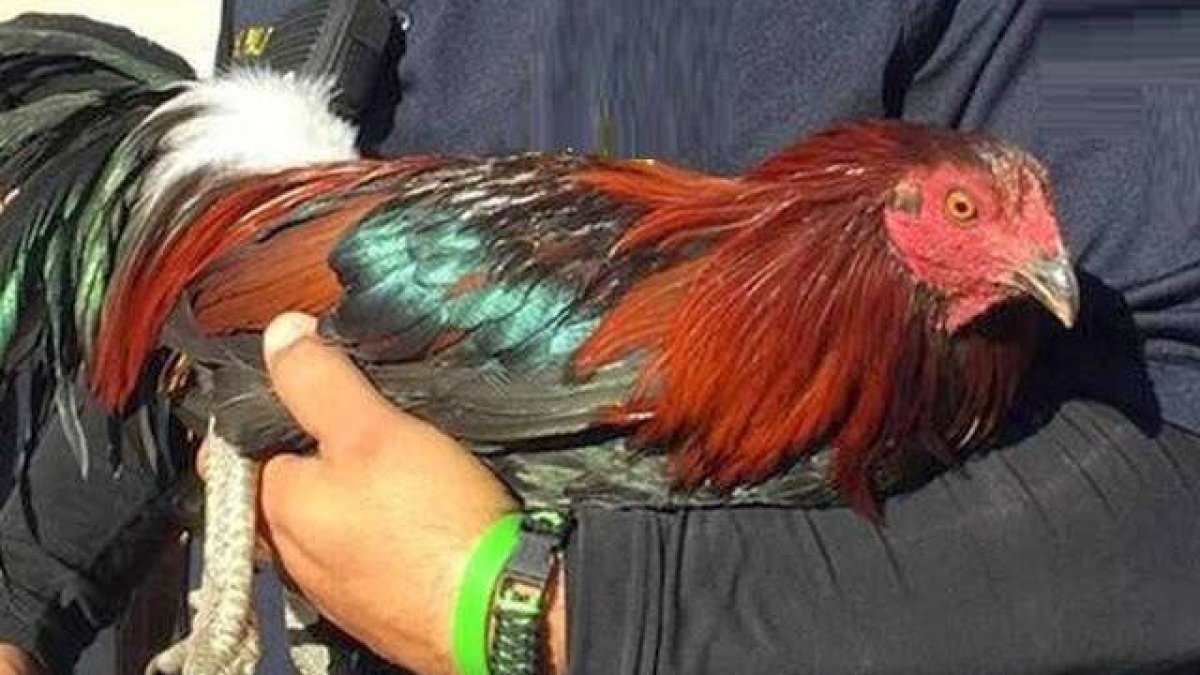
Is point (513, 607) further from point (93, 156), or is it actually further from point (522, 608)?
point (93, 156)

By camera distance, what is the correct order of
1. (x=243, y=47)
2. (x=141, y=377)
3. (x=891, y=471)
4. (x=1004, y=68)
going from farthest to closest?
(x=243, y=47), (x=141, y=377), (x=1004, y=68), (x=891, y=471)

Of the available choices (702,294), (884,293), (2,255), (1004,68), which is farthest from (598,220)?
(2,255)

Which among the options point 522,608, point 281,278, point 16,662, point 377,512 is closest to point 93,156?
point 281,278

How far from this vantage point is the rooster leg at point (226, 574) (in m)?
1.35

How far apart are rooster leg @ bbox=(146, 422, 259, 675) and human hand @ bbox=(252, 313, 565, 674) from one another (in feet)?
0.19

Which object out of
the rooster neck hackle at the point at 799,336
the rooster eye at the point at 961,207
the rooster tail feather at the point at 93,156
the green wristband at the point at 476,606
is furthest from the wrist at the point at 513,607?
the rooster tail feather at the point at 93,156

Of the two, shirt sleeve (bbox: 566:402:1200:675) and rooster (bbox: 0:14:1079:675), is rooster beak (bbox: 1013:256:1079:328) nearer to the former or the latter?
rooster (bbox: 0:14:1079:675)

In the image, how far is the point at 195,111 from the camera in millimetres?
1564

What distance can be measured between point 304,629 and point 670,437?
13.3 inches

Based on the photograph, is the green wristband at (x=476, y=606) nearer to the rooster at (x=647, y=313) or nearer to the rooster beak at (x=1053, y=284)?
the rooster at (x=647, y=313)

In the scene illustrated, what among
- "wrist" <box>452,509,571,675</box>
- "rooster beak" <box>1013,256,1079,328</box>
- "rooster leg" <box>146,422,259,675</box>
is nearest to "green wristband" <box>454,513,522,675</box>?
"wrist" <box>452,509,571,675</box>

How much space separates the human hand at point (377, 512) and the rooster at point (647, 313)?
0.17 ft

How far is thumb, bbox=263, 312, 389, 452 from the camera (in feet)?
4.07

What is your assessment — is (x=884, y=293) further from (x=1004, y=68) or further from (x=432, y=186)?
(x=432, y=186)
